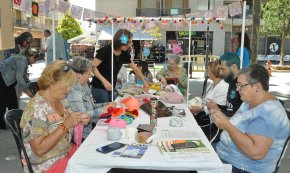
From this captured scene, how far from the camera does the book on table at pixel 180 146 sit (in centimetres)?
195

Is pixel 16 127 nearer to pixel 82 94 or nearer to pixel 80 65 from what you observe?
pixel 82 94

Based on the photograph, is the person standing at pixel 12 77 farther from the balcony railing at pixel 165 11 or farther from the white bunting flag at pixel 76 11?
the balcony railing at pixel 165 11

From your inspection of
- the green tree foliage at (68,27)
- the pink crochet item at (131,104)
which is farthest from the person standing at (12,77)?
the green tree foliage at (68,27)

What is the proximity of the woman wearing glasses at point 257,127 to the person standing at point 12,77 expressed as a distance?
138 inches

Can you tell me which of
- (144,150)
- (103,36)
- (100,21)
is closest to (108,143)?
(144,150)

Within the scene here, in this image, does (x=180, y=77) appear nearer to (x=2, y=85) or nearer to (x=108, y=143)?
(x=2, y=85)

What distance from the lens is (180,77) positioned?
5.39 m

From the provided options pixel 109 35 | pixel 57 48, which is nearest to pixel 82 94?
pixel 57 48

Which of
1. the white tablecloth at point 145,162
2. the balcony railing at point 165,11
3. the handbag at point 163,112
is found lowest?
the white tablecloth at point 145,162

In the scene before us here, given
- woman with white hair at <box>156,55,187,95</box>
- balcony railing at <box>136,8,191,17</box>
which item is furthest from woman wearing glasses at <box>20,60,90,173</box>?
balcony railing at <box>136,8,191,17</box>

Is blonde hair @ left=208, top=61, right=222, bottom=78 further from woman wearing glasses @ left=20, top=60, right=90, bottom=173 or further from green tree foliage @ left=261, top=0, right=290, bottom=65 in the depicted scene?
green tree foliage @ left=261, top=0, right=290, bottom=65

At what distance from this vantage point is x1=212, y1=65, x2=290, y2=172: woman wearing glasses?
188 centimetres

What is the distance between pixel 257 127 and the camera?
1.89m

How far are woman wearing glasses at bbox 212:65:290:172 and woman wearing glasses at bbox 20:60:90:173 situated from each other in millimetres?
1066
